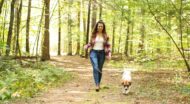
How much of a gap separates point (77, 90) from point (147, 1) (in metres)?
4.55

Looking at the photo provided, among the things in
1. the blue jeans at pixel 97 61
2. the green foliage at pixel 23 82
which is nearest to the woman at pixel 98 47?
the blue jeans at pixel 97 61

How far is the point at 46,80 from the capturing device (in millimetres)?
11594

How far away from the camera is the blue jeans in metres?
9.99

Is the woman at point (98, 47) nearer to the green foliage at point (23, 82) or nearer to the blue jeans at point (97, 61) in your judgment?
the blue jeans at point (97, 61)

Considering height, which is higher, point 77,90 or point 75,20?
point 75,20

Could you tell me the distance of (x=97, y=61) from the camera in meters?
10.1

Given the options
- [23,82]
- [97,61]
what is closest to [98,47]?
[97,61]

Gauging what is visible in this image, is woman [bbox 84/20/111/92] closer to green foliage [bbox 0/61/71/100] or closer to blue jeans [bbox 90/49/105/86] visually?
blue jeans [bbox 90/49/105/86]

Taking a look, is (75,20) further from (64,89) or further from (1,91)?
(1,91)

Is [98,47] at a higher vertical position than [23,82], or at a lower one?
higher

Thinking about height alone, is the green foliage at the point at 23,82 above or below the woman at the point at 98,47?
below

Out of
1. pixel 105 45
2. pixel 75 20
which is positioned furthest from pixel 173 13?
pixel 75 20

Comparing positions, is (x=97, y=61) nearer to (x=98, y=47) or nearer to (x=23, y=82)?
(x=98, y=47)

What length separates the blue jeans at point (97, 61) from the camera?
9.99 meters
